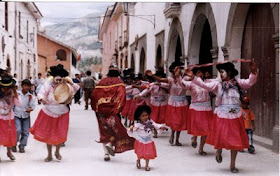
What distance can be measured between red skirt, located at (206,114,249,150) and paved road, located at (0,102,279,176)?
342 mm

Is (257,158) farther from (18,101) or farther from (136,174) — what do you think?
(18,101)

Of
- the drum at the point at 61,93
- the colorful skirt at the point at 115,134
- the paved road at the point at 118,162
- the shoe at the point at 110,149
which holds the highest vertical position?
the drum at the point at 61,93

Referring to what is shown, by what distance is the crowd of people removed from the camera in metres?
5.59

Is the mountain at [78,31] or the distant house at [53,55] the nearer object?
the distant house at [53,55]

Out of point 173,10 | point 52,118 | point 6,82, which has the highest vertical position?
point 173,10

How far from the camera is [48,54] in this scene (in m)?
6.84

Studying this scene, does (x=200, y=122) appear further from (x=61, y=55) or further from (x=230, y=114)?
(x=61, y=55)

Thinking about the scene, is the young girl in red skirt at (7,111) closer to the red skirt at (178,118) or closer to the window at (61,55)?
the window at (61,55)

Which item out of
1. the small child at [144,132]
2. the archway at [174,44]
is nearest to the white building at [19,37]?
the small child at [144,132]

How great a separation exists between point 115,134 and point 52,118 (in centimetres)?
90

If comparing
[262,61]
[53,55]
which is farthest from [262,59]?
[53,55]

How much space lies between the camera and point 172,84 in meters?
7.49

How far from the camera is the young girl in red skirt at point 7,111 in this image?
591 cm

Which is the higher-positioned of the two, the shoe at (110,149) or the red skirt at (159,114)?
the red skirt at (159,114)
